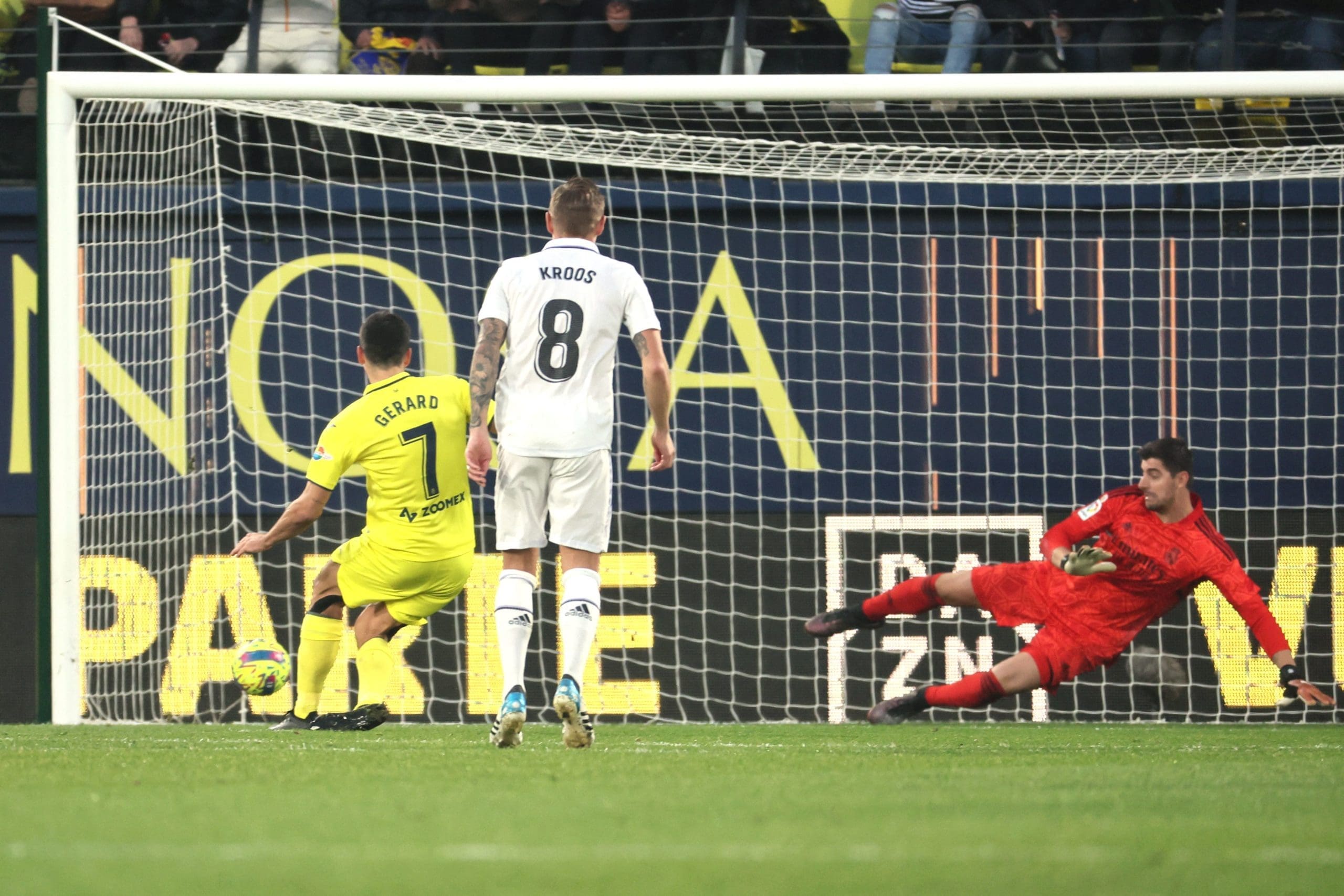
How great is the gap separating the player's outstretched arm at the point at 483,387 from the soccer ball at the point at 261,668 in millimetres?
1333

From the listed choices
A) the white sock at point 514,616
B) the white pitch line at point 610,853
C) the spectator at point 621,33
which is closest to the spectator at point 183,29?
the spectator at point 621,33

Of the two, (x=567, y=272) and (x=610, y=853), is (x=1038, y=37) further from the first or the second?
(x=610, y=853)

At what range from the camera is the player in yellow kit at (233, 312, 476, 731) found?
18.5 ft

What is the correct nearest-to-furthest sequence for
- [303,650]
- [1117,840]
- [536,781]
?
1. [1117,840]
2. [536,781]
3. [303,650]

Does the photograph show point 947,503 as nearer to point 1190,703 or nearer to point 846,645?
point 846,645

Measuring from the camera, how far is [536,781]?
12.6 feet

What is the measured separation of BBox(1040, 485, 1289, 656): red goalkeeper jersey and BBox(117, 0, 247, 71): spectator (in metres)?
5.53

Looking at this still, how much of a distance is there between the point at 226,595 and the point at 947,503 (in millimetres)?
3367

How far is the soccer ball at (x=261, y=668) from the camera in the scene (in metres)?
5.78

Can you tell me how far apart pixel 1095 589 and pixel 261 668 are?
301cm

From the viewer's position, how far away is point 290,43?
9430 mm

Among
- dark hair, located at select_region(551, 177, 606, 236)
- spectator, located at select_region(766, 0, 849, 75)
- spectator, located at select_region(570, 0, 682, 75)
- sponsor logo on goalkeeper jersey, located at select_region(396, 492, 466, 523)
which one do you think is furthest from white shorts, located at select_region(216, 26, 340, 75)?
dark hair, located at select_region(551, 177, 606, 236)

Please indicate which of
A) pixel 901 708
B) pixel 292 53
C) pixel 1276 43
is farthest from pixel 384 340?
pixel 1276 43

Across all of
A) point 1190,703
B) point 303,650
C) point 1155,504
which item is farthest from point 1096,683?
point 303,650
